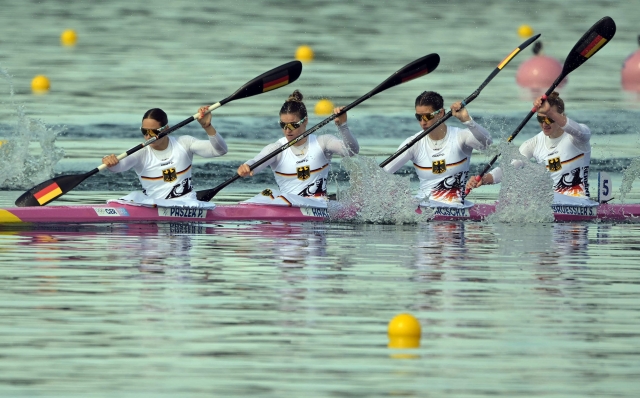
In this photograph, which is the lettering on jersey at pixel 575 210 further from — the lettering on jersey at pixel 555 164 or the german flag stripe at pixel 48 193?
the german flag stripe at pixel 48 193

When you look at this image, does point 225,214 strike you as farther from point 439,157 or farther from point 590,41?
point 590,41

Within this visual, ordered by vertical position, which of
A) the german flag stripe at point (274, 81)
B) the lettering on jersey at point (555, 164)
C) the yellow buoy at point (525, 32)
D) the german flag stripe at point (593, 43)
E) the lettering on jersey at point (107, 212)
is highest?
the yellow buoy at point (525, 32)

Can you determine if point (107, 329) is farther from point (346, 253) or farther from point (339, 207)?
point (339, 207)

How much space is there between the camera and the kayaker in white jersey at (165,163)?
1436 centimetres

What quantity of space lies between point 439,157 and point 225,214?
2225mm

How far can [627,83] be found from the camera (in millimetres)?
29031

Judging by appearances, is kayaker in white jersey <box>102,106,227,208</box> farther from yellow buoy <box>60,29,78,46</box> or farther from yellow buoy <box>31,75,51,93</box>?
yellow buoy <box>60,29,78,46</box>

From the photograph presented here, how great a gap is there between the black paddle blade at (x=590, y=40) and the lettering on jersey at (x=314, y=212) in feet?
9.83

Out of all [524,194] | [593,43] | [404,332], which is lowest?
[404,332]

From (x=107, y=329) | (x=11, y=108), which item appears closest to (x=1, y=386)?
(x=107, y=329)

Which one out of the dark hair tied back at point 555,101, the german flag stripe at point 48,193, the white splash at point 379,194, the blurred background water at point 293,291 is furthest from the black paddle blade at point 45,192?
the dark hair tied back at point 555,101

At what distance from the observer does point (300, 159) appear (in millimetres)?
14867

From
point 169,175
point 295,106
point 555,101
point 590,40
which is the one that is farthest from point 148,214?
point 590,40

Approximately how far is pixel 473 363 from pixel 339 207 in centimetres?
668
